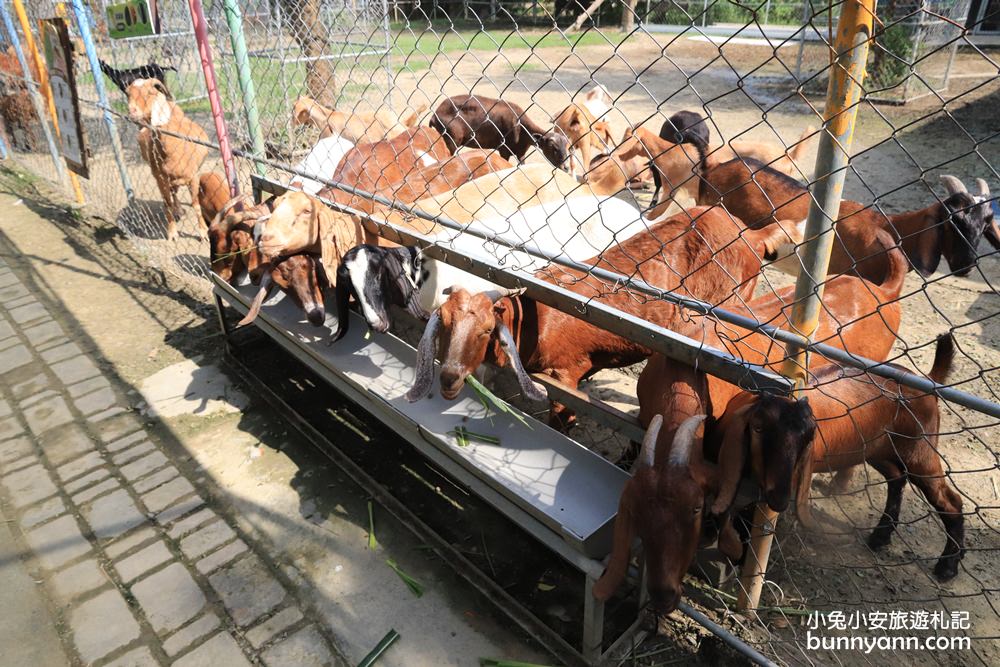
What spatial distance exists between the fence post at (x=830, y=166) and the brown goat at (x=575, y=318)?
31 cm

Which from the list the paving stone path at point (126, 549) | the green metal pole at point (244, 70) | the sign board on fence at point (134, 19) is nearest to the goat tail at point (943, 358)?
the paving stone path at point (126, 549)

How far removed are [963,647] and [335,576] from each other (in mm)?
2472

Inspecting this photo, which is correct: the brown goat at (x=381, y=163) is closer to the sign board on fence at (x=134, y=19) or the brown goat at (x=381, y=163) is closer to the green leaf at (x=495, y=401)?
the sign board on fence at (x=134, y=19)

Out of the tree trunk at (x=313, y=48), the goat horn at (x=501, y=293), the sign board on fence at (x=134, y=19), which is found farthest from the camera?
the tree trunk at (x=313, y=48)

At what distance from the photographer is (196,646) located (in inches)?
101

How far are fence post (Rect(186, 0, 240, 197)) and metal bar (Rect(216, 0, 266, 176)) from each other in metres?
0.14

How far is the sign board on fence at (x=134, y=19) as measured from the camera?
420 centimetres

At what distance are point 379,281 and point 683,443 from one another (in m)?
1.59

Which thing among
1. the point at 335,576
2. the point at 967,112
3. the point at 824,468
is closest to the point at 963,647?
the point at 824,468

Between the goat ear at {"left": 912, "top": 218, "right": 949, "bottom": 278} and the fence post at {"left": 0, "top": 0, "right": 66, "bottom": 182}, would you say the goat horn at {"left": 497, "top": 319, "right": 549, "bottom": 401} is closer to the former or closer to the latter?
→ the goat ear at {"left": 912, "top": 218, "right": 949, "bottom": 278}

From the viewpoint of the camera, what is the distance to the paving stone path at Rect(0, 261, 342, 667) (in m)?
2.57

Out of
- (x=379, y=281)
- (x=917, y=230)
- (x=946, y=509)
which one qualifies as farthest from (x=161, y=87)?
(x=946, y=509)

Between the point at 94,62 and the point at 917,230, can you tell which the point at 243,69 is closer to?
the point at 94,62

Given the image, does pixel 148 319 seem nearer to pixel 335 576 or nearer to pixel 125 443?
pixel 125 443
